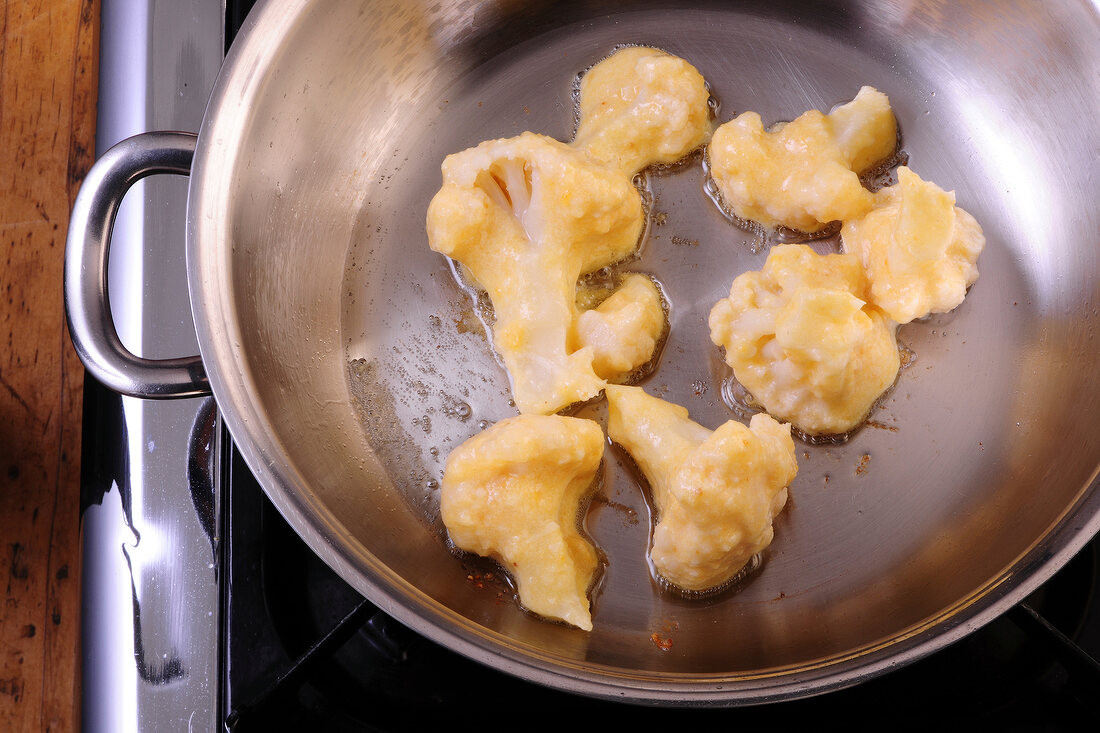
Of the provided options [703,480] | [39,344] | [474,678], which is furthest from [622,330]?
[39,344]

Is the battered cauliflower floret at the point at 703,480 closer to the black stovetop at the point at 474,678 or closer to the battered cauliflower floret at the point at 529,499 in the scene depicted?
the battered cauliflower floret at the point at 529,499

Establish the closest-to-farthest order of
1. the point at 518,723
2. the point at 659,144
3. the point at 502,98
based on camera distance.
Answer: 1. the point at 518,723
2. the point at 659,144
3. the point at 502,98

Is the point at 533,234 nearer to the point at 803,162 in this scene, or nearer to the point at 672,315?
the point at 672,315

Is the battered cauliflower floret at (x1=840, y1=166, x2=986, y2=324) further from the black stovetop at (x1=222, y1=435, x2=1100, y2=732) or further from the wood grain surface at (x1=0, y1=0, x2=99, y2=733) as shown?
the wood grain surface at (x1=0, y1=0, x2=99, y2=733)

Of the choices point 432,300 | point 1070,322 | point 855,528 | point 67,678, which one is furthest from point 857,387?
point 67,678

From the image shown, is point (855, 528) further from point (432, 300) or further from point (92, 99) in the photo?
point (92, 99)

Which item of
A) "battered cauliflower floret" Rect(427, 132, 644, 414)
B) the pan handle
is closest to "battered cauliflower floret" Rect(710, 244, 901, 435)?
"battered cauliflower floret" Rect(427, 132, 644, 414)
